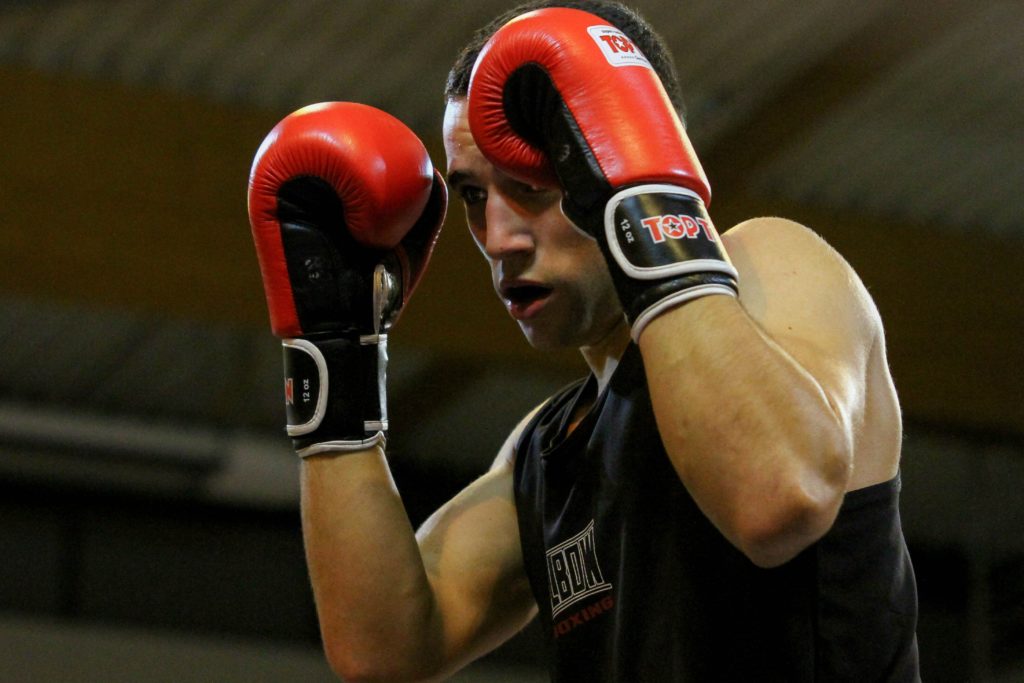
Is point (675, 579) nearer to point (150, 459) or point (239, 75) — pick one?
point (239, 75)

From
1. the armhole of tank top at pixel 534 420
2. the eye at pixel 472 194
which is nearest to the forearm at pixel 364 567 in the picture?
the armhole of tank top at pixel 534 420

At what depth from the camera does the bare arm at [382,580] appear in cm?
205

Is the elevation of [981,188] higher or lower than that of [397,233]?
lower

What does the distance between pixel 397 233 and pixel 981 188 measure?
4117mm

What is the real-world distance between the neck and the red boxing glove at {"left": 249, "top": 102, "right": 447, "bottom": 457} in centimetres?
29

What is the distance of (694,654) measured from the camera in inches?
66.4

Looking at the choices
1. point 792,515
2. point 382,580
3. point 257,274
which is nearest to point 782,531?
point 792,515

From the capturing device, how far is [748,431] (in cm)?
147

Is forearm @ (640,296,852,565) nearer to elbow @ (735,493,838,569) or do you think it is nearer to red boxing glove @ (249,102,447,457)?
elbow @ (735,493,838,569)

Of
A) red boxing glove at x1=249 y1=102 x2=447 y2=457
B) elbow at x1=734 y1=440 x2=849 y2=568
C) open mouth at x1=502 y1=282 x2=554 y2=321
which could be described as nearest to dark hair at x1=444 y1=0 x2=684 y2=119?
red boxing glove at x1=249 y1=102 x2=447 y2=457

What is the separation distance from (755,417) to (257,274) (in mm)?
3656

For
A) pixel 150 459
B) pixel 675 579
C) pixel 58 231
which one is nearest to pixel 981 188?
pixel 58 231

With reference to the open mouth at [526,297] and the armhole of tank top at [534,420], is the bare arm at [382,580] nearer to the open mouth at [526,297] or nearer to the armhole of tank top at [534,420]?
the armhole of tank top at [534,420]

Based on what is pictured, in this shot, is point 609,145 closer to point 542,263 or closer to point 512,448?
point 542,263
